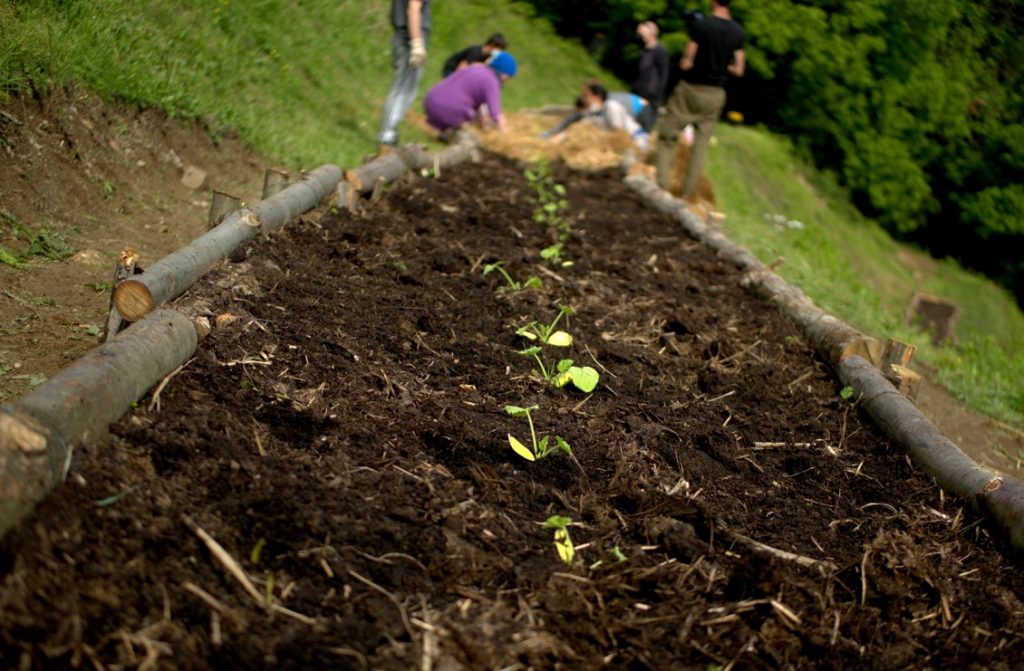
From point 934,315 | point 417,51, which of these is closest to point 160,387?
point 417,51

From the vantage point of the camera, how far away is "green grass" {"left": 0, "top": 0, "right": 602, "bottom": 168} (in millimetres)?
5754

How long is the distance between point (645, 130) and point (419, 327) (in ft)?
27.2

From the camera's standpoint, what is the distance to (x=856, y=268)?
561 inches

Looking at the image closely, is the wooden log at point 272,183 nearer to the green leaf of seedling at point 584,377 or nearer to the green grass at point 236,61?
the green grass at point 236,61

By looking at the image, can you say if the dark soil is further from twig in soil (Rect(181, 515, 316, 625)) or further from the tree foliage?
the tree foliage

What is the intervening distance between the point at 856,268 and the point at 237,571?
→ 13.2m

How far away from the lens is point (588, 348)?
187 inches

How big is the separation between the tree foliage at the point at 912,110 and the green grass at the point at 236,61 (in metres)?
7.33

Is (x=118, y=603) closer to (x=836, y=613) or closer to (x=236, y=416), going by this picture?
(x=236, y=416)

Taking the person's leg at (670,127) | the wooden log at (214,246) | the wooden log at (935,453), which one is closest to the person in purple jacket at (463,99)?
the person's leg at (670,127)

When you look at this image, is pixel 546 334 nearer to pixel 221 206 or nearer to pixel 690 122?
pixel 221 206

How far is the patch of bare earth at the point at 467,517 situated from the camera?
240cm

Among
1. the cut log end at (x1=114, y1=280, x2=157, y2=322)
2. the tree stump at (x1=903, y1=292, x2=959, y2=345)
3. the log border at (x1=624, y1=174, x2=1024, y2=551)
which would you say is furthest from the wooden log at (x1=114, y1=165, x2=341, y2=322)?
the tree stump at (x1=903, y1=292, x2=959, y2=345)

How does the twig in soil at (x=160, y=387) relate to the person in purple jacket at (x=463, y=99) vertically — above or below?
above
